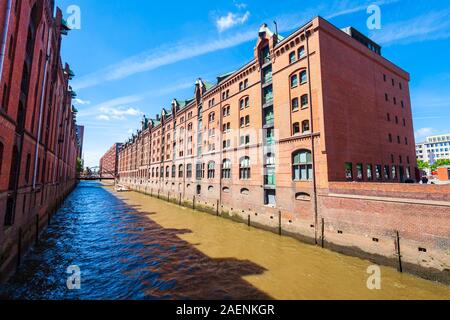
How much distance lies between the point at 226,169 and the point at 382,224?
17.9 meters

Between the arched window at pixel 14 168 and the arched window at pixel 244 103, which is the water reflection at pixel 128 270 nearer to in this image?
the arched window at pixel 14 168

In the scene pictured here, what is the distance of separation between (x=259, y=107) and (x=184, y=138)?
20.4 metres

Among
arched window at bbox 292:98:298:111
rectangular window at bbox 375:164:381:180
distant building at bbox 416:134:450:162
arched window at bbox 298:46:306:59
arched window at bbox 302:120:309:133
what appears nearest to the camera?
arched window at bbox 302:120:309:133

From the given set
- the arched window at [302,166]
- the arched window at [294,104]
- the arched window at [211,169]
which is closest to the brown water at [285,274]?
the arched window at [302,166]

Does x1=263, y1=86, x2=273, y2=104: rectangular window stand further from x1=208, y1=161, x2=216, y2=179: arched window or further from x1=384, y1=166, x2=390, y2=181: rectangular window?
x1=384, y1=166, x2=390, y2=181: rectangular window

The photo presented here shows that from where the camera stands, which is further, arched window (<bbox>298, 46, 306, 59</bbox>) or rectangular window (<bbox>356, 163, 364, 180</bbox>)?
arched window (<bbox>298, 46, 306, 59</bbox>)

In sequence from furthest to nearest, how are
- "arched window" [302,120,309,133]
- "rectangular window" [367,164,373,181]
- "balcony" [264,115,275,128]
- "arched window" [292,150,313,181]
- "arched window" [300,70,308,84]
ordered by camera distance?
"balcony" [264,115,275,128] < "rectangular window" [367,164,373,181] < "arched window" [300,70,308,84] < "arched window" [302,120,309,133] < "arched window" [292,150,313,181]

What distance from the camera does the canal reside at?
963 cm

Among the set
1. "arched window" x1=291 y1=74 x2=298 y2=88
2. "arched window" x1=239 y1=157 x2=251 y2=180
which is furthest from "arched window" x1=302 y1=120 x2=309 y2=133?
"arched window" x1=239 y1=157 x2=251 y2=180

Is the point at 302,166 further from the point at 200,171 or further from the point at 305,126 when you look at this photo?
the point at 200,171

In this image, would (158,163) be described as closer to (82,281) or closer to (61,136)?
(61,136)

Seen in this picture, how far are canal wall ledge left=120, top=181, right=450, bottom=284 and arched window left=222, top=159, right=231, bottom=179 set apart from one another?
9.25 meters

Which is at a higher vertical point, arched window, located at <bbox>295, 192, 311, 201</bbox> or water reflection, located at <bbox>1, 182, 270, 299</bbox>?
arched window, located at <bbox>295, 192, 311, 201</bbox>

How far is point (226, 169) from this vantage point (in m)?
28.4
